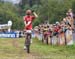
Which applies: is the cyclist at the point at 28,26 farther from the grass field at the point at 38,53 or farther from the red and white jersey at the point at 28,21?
the grass field at the point at 38,53

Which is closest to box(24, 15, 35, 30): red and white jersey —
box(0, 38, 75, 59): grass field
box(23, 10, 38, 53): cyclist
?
box(23, 10, 38, 53): cyclist

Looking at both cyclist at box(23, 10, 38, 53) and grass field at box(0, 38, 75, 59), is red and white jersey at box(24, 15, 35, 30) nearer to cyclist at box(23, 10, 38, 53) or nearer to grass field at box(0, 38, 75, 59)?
cyclist at box(23, 10, 38, 53)

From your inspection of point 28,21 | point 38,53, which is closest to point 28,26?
point 28,21

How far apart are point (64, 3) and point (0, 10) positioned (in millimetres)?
19157

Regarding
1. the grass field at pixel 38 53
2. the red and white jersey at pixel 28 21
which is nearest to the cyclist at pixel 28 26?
the red and white jersey at pixel 28 21

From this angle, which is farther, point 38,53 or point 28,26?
point 28,26

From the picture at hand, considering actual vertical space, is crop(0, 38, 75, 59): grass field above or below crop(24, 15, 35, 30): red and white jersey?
below

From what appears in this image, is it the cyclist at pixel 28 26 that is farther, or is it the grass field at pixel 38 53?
the cyclist at pixel 28 26

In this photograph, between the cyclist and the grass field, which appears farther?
the cyclist

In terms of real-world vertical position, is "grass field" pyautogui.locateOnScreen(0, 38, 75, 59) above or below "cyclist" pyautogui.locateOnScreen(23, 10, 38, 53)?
below

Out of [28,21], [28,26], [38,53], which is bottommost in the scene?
[38,53]

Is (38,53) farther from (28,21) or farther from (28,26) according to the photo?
(28,21)

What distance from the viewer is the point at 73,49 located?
61.9ft

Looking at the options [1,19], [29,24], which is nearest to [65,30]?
[29,24]
